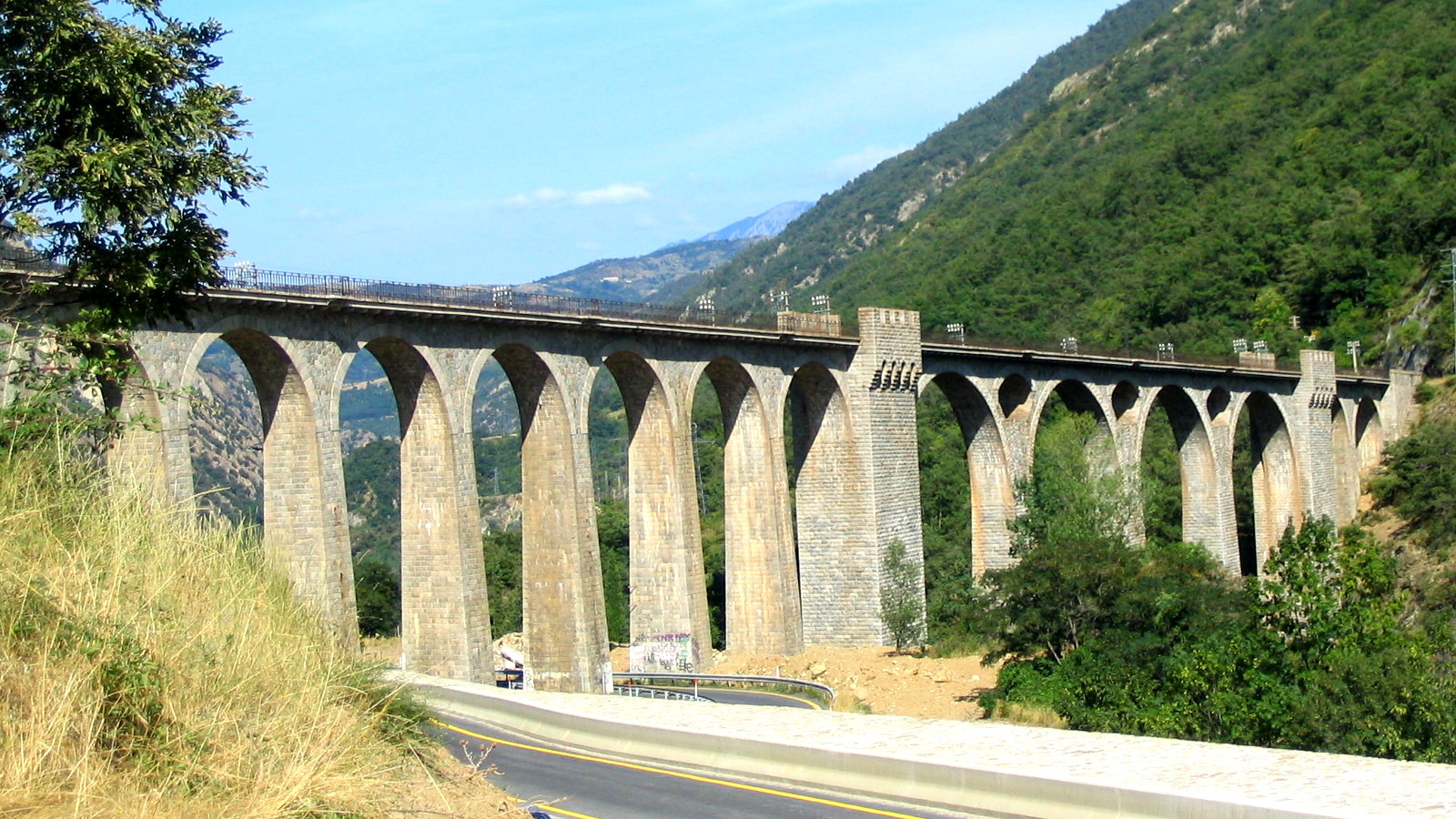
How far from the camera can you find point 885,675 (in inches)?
1661

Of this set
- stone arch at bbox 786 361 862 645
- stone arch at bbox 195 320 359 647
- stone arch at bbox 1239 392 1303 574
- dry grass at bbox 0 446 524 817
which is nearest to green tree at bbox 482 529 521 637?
stone arch at bbox 786 361 862 645

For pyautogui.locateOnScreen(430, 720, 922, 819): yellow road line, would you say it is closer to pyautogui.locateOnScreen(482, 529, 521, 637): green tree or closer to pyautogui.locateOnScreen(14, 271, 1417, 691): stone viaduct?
pyautogui.locateOnScreen(14, 271, 1417, 691): stone viaduct

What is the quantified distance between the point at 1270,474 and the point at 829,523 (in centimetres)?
3838

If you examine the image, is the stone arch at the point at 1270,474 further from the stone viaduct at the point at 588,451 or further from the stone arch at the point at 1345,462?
the stone viaduct at the point at 588,451

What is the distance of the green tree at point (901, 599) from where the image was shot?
47094 millimetres

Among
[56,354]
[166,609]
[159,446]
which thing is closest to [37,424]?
[56,354]

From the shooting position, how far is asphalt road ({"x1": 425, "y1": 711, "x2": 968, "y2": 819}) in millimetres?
13227

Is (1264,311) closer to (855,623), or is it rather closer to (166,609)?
(855,623)

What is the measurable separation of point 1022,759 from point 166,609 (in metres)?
7.38

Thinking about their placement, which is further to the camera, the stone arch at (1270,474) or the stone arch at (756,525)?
the stone arch at (1270,474)

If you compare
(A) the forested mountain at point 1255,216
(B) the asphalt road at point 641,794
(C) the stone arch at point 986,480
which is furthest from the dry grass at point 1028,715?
(A) the forested mountain at point 1255,216

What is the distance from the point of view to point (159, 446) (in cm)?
2719

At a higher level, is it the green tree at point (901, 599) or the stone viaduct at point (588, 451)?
the stone viaduct at point (588, 451)

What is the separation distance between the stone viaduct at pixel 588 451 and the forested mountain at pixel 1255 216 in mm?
37747
